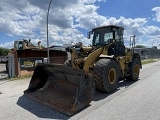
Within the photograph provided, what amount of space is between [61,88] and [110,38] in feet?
12.1

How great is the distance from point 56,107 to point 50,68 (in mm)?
2100

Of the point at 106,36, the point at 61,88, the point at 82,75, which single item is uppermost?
the point at 106,36

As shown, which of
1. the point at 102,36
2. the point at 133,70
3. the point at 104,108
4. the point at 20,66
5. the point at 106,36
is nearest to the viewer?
the point at 104,108

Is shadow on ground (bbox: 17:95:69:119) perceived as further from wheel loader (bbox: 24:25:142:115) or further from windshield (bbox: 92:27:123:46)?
windshield (bbox: 92:27:123:46)

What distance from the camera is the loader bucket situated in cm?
606

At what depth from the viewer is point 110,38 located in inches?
386

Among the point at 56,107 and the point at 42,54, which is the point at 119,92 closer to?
the point at 56,107

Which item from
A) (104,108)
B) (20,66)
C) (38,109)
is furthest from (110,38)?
(20,66)

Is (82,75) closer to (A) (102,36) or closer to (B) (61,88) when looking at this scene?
(B) (61,88)

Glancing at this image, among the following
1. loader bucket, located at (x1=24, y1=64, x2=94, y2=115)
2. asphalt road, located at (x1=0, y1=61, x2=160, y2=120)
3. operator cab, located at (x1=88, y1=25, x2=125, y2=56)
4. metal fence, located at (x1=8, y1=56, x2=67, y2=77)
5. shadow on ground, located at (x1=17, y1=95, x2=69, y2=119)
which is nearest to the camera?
asphalt road, located at (x1=0, y1=61, x2=160, y2=120)

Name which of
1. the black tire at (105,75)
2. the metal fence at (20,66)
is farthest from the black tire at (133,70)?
the metal fence at (20,66)

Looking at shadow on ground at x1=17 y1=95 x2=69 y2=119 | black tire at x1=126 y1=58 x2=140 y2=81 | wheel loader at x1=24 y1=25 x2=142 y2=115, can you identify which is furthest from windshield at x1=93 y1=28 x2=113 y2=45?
shadow on ground at x1=17 y1=95 x2=69 y2=119

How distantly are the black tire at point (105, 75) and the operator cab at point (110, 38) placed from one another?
1.31 metres

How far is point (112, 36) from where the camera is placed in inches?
387
